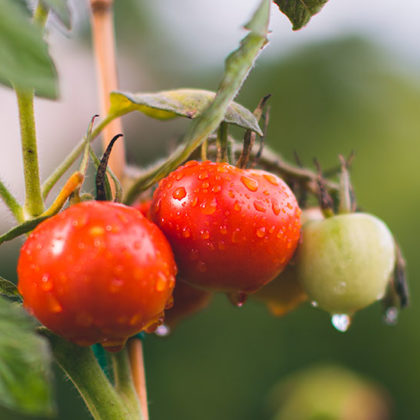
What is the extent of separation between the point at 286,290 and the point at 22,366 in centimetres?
49

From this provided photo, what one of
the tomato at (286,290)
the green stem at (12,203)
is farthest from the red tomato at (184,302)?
the green stem at (12,203)

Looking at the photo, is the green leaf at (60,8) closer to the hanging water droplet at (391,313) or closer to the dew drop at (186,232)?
the dew drop at (186,232)

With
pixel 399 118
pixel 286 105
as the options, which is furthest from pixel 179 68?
pixel 399 118

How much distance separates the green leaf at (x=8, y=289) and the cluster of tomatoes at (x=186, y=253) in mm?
40

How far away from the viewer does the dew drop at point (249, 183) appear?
59 cm

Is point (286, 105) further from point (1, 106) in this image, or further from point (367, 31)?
point (1, 106)

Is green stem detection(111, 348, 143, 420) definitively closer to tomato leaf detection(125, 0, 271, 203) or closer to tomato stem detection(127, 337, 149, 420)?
tomato stem detection(127, 337, 149, 420)

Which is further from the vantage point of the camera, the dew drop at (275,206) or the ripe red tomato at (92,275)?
the dew drop at (275,206)

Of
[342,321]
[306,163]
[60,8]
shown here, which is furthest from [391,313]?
[306,163]

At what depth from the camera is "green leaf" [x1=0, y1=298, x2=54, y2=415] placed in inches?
15.0

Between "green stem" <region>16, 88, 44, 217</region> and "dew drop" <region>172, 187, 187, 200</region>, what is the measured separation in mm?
137

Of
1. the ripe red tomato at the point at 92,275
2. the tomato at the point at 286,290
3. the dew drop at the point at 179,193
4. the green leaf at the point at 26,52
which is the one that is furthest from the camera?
the tomato at the point at 286,290

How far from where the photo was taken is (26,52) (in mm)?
380

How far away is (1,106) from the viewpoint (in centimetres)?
349
